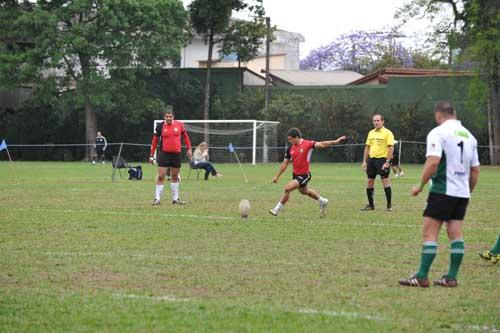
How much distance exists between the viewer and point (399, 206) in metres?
18.5

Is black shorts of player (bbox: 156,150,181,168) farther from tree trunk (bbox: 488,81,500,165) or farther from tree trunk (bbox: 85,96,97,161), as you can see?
tree trunk (bbox: 85,96,97,161)

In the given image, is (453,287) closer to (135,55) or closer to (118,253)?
(118,253)

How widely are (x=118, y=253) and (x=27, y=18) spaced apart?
41831 millimetres

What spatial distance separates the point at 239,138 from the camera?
47.4m

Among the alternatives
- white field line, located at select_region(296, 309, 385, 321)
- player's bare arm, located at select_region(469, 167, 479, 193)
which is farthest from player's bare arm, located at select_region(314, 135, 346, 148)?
white field line, located at select_region(296, 309, 385, 321)

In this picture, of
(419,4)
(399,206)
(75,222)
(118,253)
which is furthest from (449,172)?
(419,4)

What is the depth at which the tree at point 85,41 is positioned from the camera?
165 ft

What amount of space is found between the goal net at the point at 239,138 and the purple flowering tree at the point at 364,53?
32.1 meters

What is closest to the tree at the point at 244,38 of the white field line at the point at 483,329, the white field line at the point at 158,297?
the white field line at the point at 158,297

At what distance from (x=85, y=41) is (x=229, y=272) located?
42.3m

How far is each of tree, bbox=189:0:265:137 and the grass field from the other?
3865 centimetres

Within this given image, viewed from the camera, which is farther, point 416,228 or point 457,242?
point 416,228

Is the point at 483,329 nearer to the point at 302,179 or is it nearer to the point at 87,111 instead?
the point at 302,179

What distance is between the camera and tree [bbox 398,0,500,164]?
4588 cm
